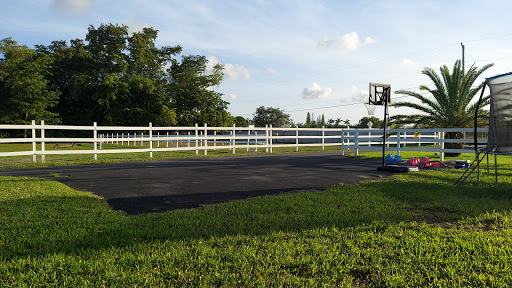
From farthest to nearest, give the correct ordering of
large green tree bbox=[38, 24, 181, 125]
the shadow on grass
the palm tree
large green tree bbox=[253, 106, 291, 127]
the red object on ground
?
large green tree bbox=[253, 106, 291, 127]
large green tree bbox=[38, 24, 181, 125]
the palm tree
the red object on ground
the shadow on grass

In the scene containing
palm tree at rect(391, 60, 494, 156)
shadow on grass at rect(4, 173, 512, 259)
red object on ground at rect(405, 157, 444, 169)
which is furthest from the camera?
palm tree at rect(391, 60, 494, 156)

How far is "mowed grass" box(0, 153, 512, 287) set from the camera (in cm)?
274

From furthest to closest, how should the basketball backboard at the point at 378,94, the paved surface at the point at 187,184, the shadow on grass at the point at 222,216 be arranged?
the basketball backboard at the point at 378,94
the paved surface at the point at 187,184
the shadow on grass at the point at 222,216

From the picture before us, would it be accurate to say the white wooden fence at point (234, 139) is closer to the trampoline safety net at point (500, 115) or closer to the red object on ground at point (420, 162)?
the red object on ground at point (420, 162)

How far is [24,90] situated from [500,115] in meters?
46.6

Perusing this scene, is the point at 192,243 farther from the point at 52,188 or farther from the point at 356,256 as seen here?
the point at 52,188

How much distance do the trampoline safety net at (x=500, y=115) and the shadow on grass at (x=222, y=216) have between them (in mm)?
1094

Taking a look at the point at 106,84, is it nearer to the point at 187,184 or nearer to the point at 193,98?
the point at 193,98

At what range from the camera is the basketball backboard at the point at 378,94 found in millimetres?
11039

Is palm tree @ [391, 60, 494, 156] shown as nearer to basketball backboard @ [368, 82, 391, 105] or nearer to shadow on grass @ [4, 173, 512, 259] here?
basketball backboard @ [368, 82, 391, 105]

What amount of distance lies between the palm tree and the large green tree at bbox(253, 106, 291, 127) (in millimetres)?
62270

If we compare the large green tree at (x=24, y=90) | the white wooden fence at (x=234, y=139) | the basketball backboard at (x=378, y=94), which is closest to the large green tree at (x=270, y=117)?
the large green tree at (x=24, y=90)

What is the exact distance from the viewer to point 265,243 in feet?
11.3

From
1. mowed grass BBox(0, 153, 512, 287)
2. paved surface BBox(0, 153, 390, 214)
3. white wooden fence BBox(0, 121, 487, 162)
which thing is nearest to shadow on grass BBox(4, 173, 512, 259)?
mowed grass BBox(0, 153, 512, 287)
